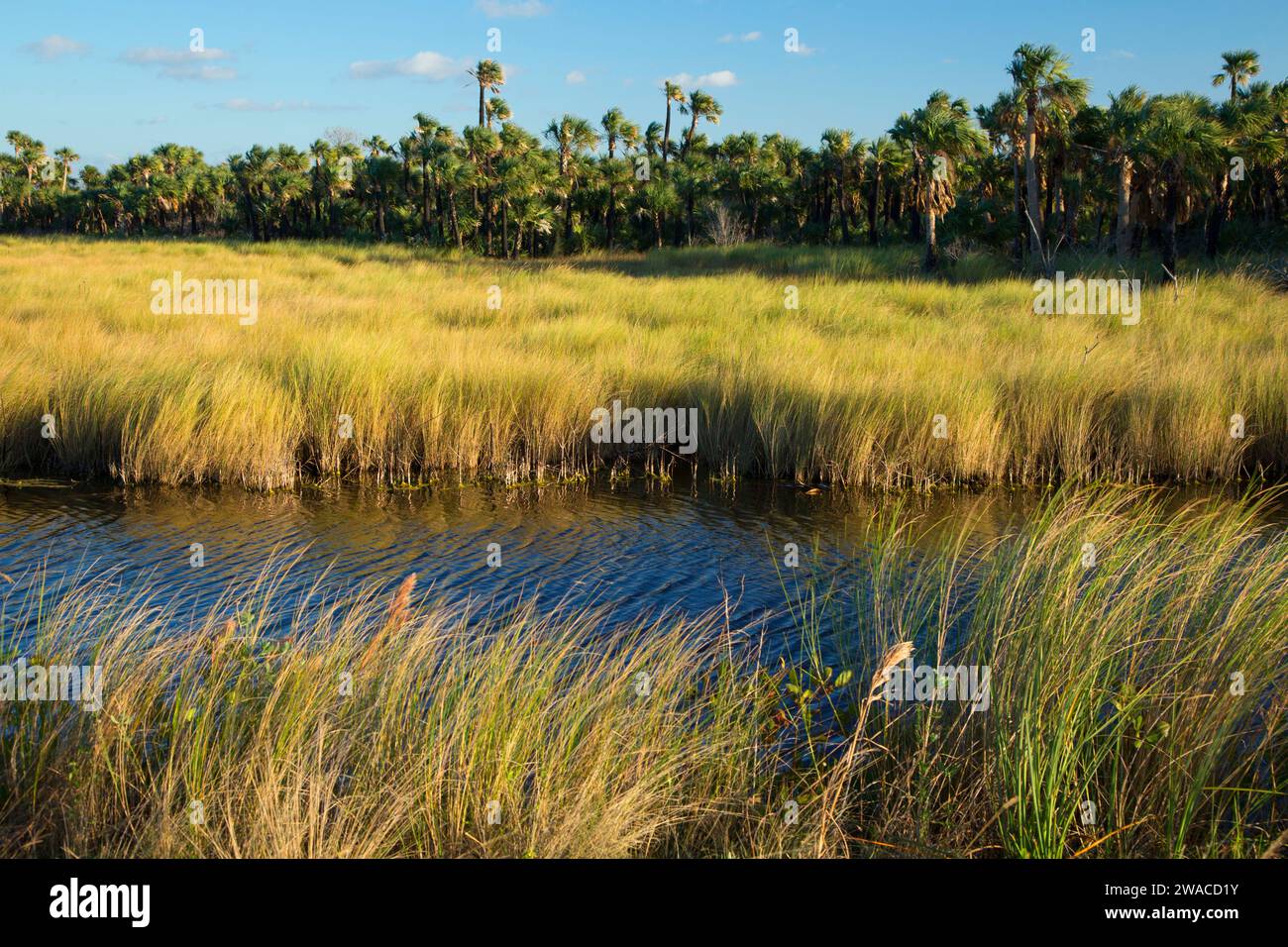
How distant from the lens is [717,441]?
1139cm

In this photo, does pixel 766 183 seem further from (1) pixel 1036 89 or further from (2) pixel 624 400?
(2) pixel 624 400

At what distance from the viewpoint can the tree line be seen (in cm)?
2997

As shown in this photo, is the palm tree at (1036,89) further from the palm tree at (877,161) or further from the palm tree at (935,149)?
the palm tree at (877,161)

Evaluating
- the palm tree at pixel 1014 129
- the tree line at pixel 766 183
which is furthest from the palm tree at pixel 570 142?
the palm tree at pixel 1014 129

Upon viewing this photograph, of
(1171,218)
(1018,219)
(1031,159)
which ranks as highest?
(1031,159)

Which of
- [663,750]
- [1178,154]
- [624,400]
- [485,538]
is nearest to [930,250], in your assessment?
[1178,154]

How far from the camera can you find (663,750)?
3.68m

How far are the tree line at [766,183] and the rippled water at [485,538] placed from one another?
16279 millimetres

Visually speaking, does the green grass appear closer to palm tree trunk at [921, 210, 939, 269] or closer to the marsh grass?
the marsh grass

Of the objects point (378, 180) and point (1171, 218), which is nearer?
point (1171, 218)

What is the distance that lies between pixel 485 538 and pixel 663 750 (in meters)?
5.25

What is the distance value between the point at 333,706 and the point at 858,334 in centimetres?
1377

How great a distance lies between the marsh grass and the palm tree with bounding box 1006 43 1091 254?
2834 cm
